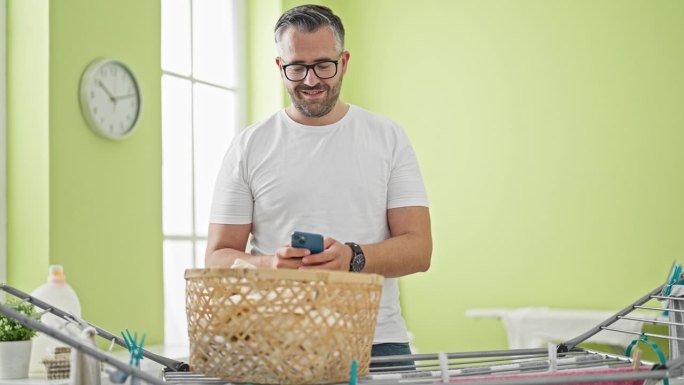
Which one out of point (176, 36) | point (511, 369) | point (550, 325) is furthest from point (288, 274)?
point (176, 36)

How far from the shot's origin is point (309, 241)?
115cm

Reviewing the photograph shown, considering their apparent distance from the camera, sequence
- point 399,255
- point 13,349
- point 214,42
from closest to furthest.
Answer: point 399,255
point 13,349
point 214,42

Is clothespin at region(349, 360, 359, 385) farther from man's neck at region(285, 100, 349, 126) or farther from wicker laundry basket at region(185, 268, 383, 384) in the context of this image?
man's neck at region(285, 100, 349, 126)

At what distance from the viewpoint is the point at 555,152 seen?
135 inches

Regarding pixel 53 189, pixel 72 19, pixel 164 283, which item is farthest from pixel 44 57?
pixel 164 283

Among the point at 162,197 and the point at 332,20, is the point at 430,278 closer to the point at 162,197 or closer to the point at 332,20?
the point at 162,197

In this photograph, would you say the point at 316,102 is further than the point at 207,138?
No

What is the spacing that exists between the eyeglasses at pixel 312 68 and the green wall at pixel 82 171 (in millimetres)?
1472

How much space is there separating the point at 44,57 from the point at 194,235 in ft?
3.37

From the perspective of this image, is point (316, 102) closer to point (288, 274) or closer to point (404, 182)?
point (404, 182)

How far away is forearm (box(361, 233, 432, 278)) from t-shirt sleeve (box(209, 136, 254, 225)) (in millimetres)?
265

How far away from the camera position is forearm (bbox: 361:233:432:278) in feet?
4.44

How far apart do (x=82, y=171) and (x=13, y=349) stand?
2.73 ft

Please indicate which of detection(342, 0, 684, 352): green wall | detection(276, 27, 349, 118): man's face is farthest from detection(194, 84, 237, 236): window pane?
detection(276, 27, 349, 118): man's face
